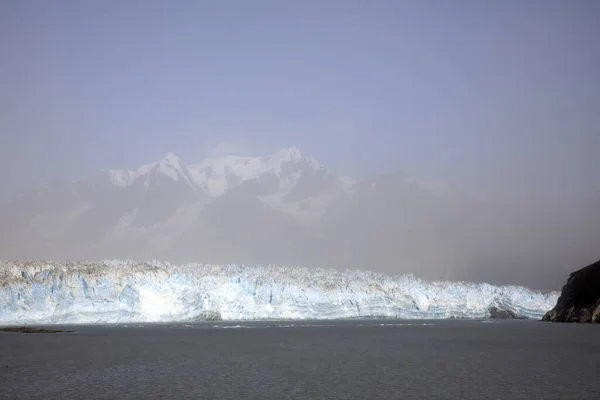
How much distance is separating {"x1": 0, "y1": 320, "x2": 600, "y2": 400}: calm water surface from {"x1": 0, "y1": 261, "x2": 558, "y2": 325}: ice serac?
36492 mm

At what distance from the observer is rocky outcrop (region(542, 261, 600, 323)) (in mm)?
98562

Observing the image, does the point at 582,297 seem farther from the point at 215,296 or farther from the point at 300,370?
the point at 300,370

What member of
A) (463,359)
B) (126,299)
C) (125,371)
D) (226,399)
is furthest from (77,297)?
(226,399)

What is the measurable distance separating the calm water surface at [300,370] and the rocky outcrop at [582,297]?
38.3 m

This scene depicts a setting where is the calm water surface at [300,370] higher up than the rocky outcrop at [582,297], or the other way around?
the rocky outcrop at [582,297]

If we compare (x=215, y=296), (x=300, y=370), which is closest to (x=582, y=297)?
(x=215, y=296)

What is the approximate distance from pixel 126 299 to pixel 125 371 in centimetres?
6907

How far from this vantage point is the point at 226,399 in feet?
92.9

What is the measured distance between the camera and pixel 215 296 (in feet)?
388

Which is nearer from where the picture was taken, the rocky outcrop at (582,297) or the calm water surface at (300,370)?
the calm water surface at (300,370)

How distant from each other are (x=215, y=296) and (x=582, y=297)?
69110mm

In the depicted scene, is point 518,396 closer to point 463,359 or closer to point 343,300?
point 463,359

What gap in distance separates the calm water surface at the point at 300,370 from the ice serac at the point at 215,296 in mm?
36492

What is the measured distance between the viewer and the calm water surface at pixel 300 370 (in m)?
30.2
